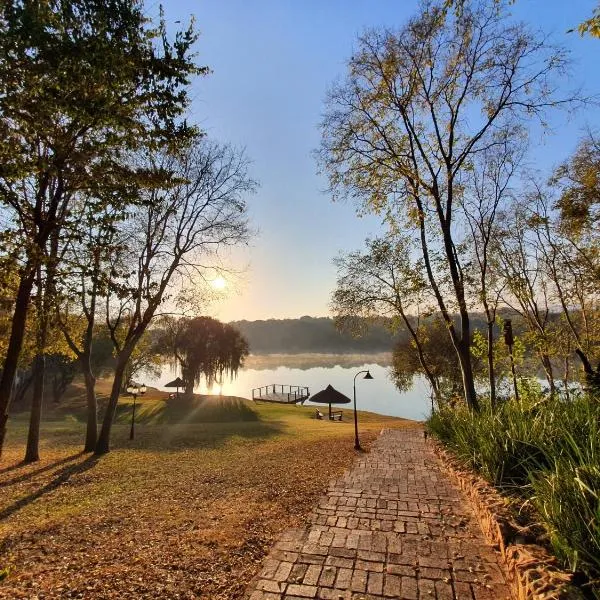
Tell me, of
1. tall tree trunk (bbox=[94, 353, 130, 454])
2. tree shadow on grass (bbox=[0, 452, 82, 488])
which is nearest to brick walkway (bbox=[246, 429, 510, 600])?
tree shadow on grass (bbox=[0, 452, 82, 488])

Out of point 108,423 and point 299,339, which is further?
point 299,339

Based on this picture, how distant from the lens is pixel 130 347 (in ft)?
43.6

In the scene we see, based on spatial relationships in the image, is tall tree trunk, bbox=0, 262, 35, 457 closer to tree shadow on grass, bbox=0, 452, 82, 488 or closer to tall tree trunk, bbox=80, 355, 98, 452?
tree shadow on grass, bbox=0, 452, 82, 488

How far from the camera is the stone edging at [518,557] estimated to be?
2869mm

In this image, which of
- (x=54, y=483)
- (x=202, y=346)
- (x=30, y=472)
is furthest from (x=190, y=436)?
(x=202, y=346)

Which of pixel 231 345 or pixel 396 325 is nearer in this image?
pixel 396 325

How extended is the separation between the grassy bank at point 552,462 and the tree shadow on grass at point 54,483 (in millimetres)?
8000

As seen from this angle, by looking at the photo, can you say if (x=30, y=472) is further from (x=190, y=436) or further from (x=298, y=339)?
(x=298, y=339)

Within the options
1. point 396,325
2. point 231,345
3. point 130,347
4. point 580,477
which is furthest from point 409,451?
point 231,345

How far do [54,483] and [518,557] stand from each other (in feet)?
32.0

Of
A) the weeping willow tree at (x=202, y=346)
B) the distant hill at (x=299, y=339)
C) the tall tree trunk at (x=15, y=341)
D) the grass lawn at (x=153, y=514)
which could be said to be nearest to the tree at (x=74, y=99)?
the tall tree trunk at (x=15, y=341)

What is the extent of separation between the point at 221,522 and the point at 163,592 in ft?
6.38

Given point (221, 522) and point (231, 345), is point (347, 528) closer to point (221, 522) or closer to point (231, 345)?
point (221, 522)

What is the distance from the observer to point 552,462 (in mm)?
4719
